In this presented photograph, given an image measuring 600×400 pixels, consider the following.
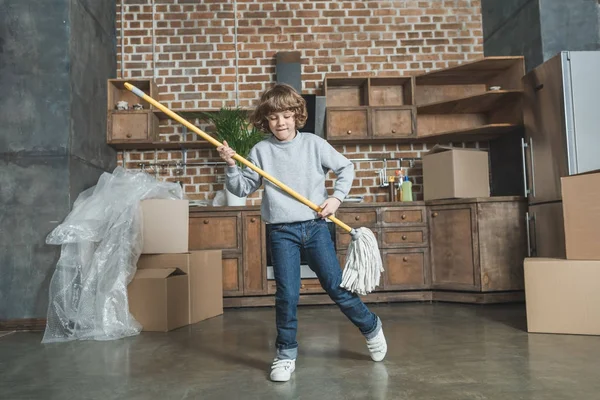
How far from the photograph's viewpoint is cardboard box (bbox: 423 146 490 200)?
3551 millimetres

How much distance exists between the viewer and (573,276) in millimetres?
2320

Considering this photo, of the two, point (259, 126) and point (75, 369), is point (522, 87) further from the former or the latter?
point (75, 369)

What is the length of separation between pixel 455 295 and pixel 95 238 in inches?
94.2

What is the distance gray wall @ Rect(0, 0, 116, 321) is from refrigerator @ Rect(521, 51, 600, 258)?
2854 mm

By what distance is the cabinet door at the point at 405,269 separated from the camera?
3611mm

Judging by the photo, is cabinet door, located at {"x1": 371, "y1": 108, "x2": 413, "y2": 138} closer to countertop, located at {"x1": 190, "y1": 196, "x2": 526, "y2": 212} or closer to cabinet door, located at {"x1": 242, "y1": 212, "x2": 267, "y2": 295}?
countertop, located at {"x1": 190, "y1": 196, "x2": 526, "y2": 212}

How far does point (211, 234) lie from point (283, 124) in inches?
73.4

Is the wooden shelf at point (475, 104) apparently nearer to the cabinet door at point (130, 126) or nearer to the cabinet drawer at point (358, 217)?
the cabinet drawer at point (358, 217)

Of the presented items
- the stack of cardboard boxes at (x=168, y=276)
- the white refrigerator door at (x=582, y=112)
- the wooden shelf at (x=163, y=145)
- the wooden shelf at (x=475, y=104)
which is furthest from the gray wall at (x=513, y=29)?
the stack of cardboard boxes at (x=168, y=276)

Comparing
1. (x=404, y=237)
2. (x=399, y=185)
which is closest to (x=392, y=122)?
(x=399, y=185)

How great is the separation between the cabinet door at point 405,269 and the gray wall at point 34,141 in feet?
7.03

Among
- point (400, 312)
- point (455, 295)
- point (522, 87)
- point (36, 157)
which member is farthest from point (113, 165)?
point (522, 87)

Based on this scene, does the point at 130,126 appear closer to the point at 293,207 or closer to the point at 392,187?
the point at 392,187

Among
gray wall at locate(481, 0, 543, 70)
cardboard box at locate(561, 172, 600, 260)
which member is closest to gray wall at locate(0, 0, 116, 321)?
cardboard box at locate(561, 172, 600, 260)
